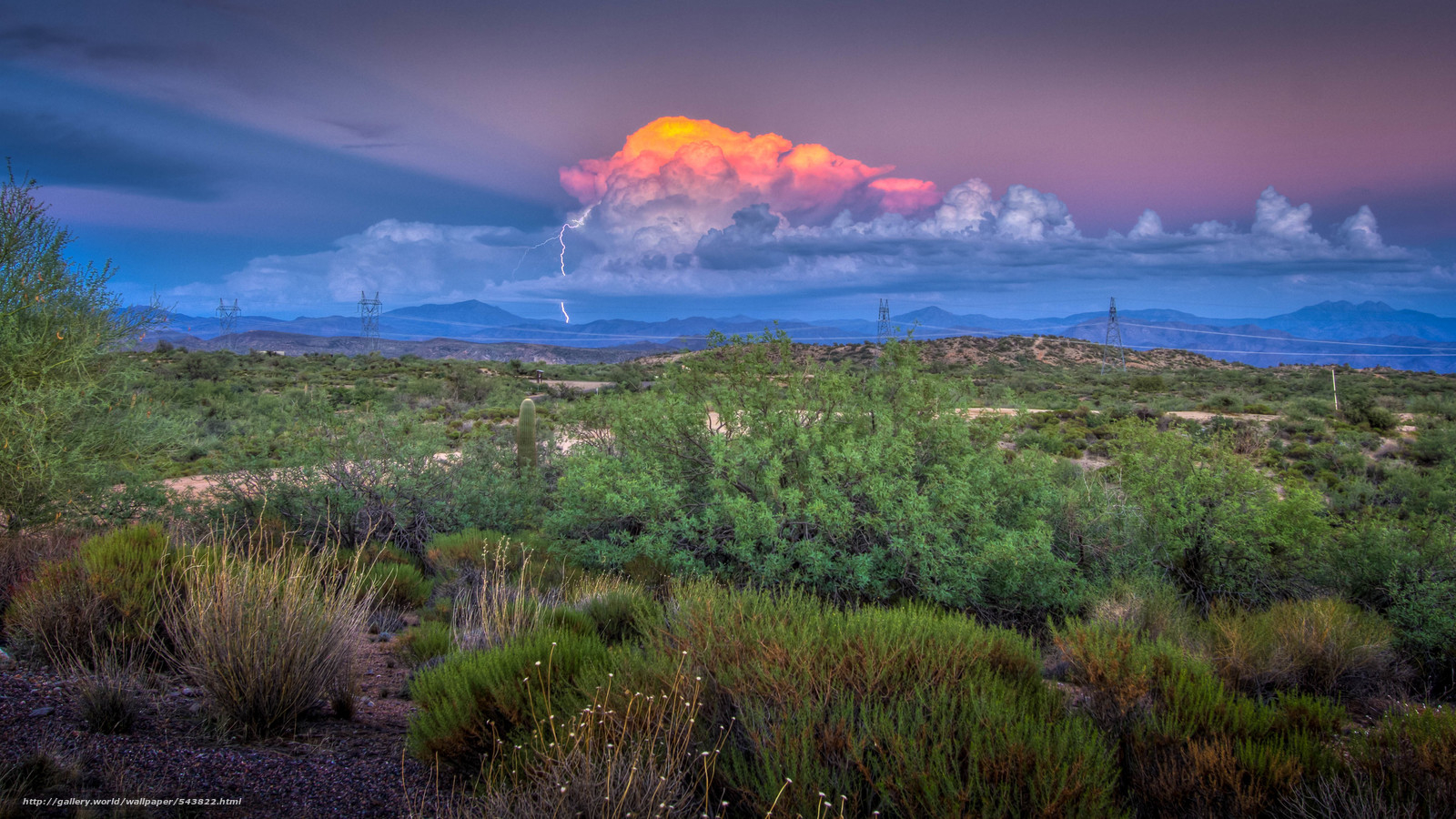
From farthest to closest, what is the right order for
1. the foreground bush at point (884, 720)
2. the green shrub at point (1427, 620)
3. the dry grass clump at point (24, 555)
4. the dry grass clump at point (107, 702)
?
1. the green shrub at point (1427, 620)
2. the dry grass clump at point (24, 555)
3. the dry grass clump at point (107, 702)
4. the foreground bush at point (884, 720)

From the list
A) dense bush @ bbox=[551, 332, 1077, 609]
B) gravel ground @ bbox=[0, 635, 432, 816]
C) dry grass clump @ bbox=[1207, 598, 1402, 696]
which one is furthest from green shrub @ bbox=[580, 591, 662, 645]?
A: dry grass clump @ bbox=[1207, 598, 1402, 696]

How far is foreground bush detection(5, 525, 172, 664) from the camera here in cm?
526

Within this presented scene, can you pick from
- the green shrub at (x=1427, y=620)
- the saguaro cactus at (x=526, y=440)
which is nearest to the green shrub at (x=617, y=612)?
the saguaro cactus at (x=526, y=440)

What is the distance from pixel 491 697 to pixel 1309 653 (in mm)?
6852

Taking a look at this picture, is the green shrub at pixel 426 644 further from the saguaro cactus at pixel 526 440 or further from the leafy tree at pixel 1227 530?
the leafy tree at pixel 1227 530

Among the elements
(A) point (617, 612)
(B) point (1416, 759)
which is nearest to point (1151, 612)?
(B) point (1416, 759)

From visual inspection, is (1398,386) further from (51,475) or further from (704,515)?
(51,475)

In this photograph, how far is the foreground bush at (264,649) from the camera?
4496 millimetres

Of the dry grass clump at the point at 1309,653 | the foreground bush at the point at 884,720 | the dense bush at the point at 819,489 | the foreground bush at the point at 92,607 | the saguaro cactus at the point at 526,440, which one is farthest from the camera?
the saguaro cactus at the point at 526,440

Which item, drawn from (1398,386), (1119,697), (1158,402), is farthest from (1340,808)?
(1398,386)

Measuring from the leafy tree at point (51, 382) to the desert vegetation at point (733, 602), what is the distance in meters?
0.05

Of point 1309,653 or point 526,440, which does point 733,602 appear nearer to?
point 1309,653

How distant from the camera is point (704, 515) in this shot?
8.39 meters

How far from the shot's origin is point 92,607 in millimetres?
5449
